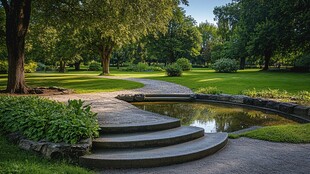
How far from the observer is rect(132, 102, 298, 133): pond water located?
8852 millimetres

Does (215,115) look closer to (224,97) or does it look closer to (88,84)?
(224,97)

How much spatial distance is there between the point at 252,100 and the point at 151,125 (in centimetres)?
673

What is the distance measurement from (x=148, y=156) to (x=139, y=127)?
1403mm

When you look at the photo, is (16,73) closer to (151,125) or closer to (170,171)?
(151,125)

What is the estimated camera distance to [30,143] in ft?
17.0

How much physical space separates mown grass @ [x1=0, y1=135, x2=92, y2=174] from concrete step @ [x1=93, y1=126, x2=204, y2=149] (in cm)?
105

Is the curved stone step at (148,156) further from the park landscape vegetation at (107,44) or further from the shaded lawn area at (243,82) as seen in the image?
the shaded lawn area at (243,82)

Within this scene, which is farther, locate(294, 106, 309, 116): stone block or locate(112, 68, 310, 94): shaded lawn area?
locate(112, 68, 310, 94): shaded lawn area

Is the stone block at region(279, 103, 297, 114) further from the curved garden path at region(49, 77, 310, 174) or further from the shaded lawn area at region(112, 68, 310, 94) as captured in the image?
the shaded lawn area at region(112, 68, 310, 94)

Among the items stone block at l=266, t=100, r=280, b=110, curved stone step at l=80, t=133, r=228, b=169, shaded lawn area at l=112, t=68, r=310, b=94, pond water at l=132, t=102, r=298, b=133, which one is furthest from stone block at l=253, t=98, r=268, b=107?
curved stone step at l=80, t=133, r=228, b=169

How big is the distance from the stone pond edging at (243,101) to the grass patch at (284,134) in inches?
80.5

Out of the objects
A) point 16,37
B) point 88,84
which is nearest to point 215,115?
point 16,37

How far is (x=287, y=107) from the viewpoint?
10062 millimetres

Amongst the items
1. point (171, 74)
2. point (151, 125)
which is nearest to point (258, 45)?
point (171, 74)
